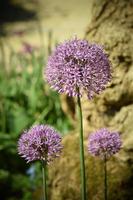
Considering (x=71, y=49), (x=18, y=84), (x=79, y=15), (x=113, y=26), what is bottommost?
(x=71, y=49)

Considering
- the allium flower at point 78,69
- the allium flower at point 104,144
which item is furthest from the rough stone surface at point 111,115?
the allium flower at point 78,69

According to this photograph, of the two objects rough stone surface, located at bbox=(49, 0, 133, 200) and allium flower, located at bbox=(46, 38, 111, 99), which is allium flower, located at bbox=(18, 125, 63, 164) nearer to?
allium flower, located at bbox=(46, 38, 111, 99)

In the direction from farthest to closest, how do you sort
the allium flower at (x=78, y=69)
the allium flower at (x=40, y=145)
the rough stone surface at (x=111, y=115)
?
1. the rough stone surface at (x=111, y=115)
2. the allium flower at (x=40, y=145)
3. the allium flower at (x=78, y=69)

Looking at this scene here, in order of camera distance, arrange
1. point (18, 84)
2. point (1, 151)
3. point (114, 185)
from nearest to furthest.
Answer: point (114, 185) < point (1, 151) < point (18, 84)

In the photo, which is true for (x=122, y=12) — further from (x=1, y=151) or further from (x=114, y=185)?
(x=1, y=151)

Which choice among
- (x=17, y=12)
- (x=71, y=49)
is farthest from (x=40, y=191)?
(x=17, y=12)

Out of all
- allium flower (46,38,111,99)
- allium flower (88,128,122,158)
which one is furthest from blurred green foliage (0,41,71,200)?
allium flower (46,38,111,99)

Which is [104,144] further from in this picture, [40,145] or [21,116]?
[21,116]

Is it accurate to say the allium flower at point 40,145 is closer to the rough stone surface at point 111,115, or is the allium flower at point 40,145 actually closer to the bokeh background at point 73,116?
the bokeh background at point 73,116
